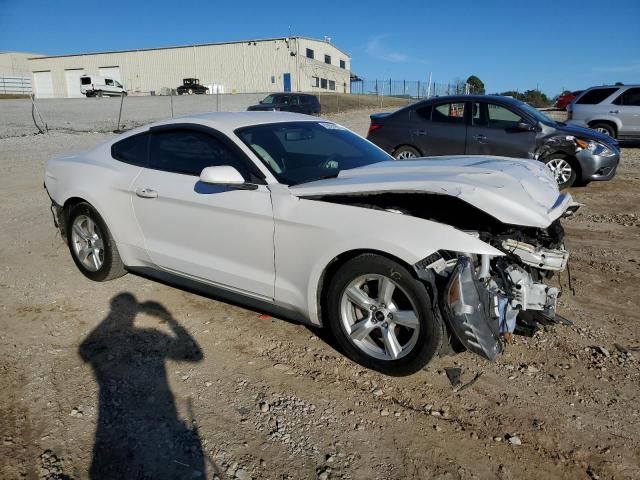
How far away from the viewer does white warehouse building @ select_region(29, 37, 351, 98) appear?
181 feet

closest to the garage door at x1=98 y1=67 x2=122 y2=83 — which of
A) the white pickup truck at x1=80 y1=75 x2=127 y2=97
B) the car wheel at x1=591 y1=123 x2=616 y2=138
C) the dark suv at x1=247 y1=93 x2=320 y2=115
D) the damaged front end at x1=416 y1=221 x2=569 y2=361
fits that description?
the white pickup truck at x1=80 y1=75 x2=127 y2=97

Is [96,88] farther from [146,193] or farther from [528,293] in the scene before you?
[528,293]

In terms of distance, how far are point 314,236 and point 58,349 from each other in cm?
199

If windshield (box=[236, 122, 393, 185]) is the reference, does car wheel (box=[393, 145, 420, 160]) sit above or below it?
below

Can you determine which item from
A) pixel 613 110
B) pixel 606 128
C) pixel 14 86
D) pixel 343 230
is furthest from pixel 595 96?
pixel 14 86

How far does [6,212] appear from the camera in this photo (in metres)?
7.25

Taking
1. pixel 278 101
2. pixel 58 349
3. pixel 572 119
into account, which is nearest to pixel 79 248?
pixel 58 349

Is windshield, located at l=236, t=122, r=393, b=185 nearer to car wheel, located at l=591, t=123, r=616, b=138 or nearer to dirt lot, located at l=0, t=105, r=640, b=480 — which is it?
dirt lot, located at l=0, t=105, r=640, b=480

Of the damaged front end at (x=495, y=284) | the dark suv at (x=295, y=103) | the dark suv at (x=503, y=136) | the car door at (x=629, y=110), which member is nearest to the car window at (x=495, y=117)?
the dark suv at (x=503, y=136)

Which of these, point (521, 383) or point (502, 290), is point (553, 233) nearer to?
point (502, 290)

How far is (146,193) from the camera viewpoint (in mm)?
3982

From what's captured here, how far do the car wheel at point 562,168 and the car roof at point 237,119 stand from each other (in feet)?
19.0

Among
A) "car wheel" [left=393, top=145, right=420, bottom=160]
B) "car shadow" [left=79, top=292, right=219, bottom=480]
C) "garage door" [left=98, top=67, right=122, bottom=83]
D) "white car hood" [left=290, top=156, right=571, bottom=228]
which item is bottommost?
"car shadow" [left=79, top=292, right=219, bottom=480]

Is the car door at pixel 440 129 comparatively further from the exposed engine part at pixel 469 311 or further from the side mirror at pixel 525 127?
the exposed engine part at pixel 469 311
